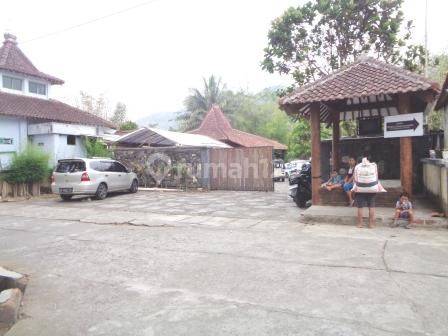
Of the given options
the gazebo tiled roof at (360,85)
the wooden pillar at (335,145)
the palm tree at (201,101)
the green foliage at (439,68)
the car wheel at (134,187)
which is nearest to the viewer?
the gazebo tiled roof at (360,85)

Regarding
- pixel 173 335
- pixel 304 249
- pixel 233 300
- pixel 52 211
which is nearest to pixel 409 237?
pixel 304 249

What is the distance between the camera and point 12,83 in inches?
843

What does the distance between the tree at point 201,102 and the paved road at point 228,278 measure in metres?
36.2

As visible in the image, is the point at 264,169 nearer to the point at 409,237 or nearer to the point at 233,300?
the point at 409,237

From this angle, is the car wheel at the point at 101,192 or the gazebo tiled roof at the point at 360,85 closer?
the gazebo tiled roof at the point at 360,85

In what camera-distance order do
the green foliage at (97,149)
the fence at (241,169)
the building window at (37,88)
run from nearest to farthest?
the fence at (241,169) → the green foliage at (97,149) → the building window at (37,88)

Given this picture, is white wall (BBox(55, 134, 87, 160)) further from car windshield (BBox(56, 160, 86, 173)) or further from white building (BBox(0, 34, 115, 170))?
car windshield (BBox(56, 160, 86, 173))

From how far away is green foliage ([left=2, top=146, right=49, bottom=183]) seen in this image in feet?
54.3

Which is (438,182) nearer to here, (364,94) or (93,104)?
(364,94)

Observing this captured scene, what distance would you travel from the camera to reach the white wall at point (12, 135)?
1860cm

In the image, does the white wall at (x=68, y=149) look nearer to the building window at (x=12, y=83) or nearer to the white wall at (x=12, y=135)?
the white wall at (x=12, y=135)

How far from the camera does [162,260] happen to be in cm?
616

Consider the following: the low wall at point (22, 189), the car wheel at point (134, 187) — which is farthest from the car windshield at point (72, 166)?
the low wall at point (22, 189)

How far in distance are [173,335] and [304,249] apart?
3564 mm
